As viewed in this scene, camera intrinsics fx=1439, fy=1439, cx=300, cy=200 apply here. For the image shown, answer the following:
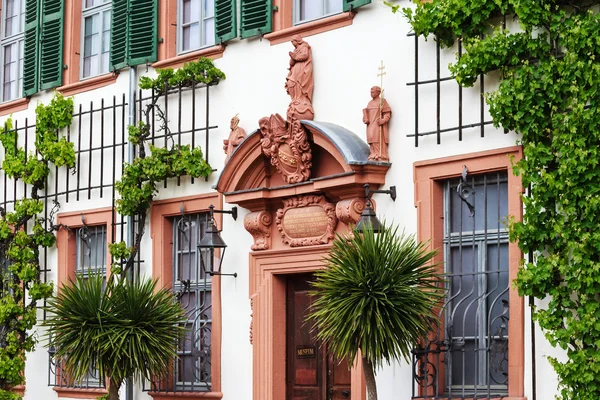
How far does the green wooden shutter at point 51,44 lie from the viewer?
1995cm

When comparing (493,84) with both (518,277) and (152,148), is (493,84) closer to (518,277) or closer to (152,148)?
(518,277)

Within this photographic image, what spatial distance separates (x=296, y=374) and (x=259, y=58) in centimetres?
368

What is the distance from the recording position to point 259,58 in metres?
16.7

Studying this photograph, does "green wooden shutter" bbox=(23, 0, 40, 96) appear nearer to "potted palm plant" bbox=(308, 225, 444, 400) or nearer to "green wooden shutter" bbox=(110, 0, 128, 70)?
"green wooden shutter" bbox=(110, 0, 128, 70)

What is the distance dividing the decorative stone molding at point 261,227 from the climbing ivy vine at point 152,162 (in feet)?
3.81

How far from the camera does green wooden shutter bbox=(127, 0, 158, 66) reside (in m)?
18.3

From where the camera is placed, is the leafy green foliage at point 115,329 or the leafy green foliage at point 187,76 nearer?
the leafy green foliage at point 115,329

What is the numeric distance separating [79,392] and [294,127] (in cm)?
550

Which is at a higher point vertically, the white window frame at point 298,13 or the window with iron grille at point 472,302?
the white window frame at point 298,13

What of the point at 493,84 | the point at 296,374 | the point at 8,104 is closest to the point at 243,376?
the point at 296,374

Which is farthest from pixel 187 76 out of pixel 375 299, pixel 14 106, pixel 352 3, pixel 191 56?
pixel 375 299

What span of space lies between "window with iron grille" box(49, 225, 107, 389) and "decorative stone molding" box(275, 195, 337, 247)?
3.78 metres

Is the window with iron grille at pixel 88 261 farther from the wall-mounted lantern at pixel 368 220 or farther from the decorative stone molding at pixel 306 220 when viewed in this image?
the wall-mounted lantern at pixel 368 220

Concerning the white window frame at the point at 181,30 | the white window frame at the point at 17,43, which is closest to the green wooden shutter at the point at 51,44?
the white window frame at the point at 17,43
